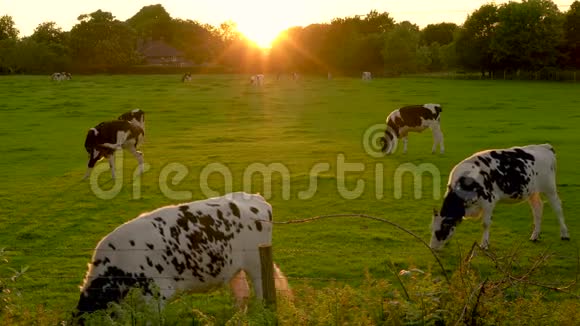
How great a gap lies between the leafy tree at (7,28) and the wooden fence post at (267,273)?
16206 centimetres

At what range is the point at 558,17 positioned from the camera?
78.8 m

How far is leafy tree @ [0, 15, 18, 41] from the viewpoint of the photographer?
152 m

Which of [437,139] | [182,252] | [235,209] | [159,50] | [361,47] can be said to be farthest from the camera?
[159,50]

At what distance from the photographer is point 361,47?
101 meters

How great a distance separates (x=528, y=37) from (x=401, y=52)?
2074 cm

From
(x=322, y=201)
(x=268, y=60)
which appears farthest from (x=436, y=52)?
(x=322, y=201)

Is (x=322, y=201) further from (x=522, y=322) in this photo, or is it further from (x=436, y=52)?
(x=436, y=52)

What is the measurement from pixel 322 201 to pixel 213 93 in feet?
129

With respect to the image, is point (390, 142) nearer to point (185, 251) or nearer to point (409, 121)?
point (409, 121)

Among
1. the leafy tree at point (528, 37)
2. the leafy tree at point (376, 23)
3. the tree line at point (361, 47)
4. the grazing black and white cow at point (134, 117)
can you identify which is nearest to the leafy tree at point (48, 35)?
the tree line at point (361, 47)

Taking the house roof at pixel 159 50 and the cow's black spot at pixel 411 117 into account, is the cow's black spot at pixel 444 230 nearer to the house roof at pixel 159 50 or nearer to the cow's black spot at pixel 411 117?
the cow's black spot at pixel 411 117

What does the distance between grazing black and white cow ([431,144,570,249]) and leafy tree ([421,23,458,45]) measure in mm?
133964

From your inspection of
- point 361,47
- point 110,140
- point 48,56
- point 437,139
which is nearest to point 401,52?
point 361,47

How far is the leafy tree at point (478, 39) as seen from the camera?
81625 millimetres
